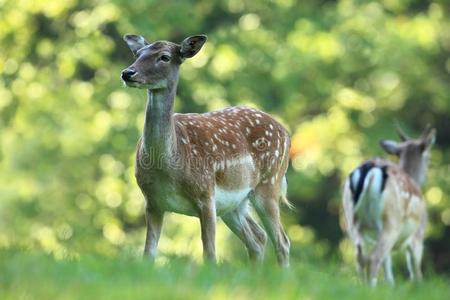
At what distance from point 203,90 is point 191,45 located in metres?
10.4

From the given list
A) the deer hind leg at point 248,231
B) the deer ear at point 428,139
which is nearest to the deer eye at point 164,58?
the deer hind leg at point 248,231

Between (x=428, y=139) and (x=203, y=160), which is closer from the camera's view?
(x=203, y=160)

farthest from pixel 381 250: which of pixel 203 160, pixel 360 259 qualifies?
pixel 203 160

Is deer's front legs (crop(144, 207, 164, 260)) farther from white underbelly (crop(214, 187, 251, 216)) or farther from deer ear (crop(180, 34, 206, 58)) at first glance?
deer ear (crop(180, 34, 206, 58))

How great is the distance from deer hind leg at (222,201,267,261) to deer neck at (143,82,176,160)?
3.96 ft

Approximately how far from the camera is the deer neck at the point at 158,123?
23.6ft

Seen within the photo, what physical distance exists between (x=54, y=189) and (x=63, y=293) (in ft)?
47.6

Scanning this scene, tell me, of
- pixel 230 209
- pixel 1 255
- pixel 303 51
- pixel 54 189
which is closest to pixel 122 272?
pixel 1 255

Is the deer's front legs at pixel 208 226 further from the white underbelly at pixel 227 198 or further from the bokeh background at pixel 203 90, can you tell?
the bokeh background at pixel 203 90

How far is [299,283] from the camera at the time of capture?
5.57 m

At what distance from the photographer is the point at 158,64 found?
23.7 ft

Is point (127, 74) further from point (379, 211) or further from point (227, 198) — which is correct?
point (379, 211)

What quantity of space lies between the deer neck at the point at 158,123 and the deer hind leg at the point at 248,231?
1.21m

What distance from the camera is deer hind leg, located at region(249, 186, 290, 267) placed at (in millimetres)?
8086
